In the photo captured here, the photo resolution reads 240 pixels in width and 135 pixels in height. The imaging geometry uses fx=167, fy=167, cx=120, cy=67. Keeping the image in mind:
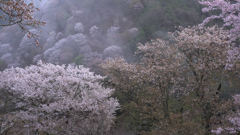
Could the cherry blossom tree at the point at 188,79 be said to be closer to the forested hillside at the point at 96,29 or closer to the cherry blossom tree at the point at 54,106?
the cherry blossom tree at the point at 54,106

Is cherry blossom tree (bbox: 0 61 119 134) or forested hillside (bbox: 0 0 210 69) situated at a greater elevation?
forested hillside (bbox: 0 0 210 69)

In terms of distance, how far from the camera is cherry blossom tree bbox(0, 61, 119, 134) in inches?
318

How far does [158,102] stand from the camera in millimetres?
10648

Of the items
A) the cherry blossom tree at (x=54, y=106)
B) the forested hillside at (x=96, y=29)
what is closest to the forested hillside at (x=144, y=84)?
the cherry blossom tree at (x=54, y=106)

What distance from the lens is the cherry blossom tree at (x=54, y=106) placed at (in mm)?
8078

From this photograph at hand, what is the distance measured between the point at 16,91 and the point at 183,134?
938 centimetres

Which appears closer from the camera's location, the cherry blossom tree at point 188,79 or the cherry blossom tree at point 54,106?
the cherry blossom tree at point 54,106

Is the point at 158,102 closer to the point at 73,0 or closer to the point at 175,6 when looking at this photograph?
the point at 175,6

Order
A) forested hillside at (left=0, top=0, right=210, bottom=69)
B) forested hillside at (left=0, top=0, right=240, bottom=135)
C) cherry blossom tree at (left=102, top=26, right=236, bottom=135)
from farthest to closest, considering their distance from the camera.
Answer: forested hillside at (left=0, top=0, right=210, bottom=69)
cherry blossom tree at (left=102, top=26, right=236, bottom=135)
forested hillside at (left=0, top=0, right=240, bottom=135)

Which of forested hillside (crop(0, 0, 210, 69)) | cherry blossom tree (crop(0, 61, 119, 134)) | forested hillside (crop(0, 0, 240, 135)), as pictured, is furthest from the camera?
forested hillside (crop(0, 0, 210, 69))

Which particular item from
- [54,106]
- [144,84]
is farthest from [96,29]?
[54,106]

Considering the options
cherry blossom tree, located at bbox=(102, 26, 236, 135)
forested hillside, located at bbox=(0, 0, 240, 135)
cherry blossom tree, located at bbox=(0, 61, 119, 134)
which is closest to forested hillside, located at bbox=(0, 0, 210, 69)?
forested hillside, located at bbox=(0, 0, 240, 135)

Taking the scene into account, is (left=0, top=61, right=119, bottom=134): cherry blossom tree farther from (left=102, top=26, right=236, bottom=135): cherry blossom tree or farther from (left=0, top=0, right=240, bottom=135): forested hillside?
(left=102, top=26, right=236, bottom=135): cherry blossom tree

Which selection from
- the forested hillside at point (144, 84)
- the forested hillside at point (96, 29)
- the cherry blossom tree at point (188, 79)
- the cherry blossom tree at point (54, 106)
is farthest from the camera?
the forested hillside at point (96, 29)
